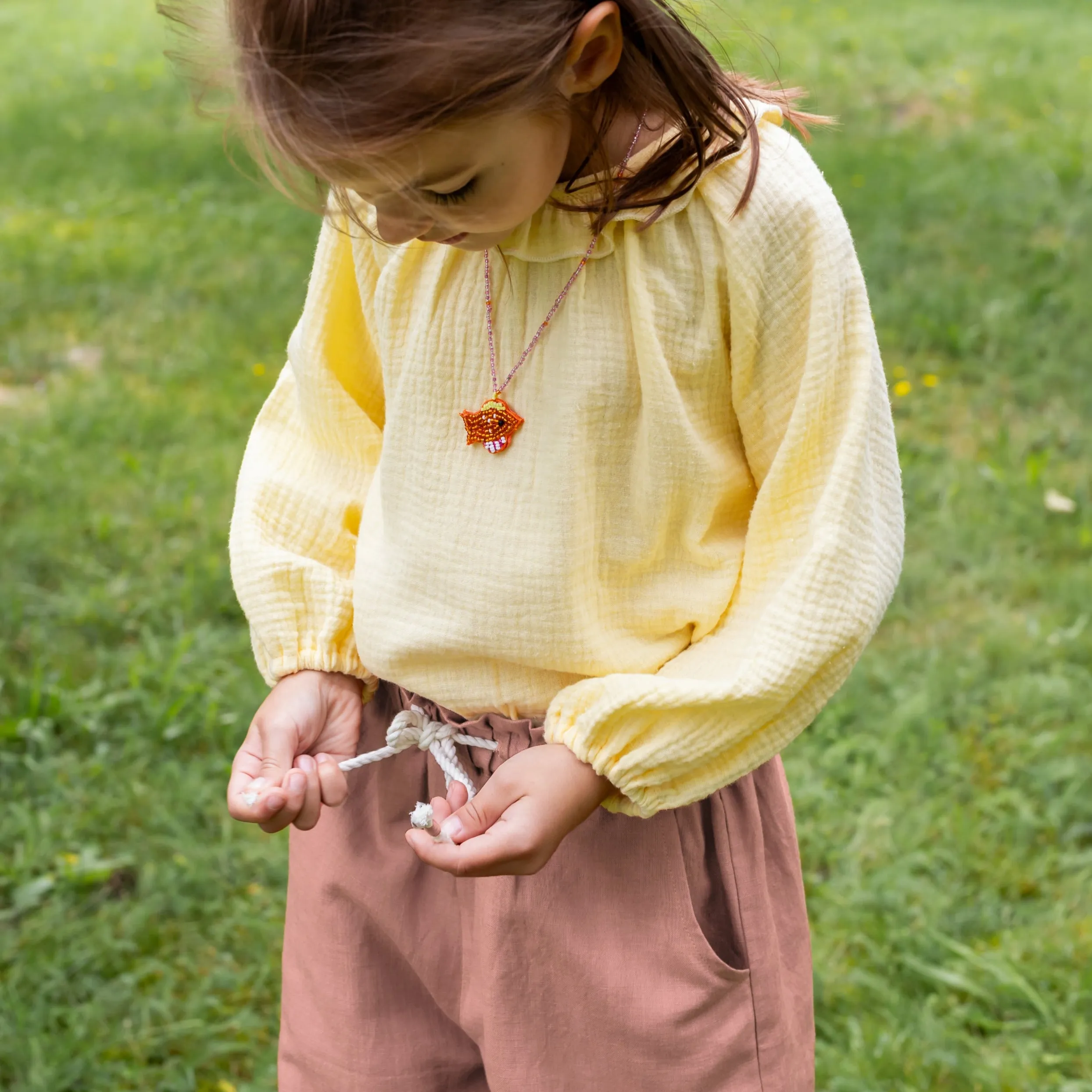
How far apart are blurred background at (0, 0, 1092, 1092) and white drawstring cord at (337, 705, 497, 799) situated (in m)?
0.67

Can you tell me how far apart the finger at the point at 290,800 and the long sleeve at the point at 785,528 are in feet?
0.78

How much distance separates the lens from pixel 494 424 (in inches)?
46.2

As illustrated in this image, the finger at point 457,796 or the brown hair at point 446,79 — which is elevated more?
the brown hair at point 446,79

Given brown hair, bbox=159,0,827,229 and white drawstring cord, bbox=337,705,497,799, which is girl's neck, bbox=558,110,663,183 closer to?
brown hair, bbox=159,0,827,229

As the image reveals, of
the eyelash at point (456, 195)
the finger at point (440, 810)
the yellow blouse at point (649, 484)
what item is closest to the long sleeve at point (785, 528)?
the yellow blouse at point (649, 484)

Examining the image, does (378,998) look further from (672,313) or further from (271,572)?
(672,313)

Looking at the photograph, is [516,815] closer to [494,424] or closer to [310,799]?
[310,799]

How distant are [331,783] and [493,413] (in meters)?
0.38

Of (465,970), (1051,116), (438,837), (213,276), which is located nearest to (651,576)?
(438,837)

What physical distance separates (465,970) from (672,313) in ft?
2.27

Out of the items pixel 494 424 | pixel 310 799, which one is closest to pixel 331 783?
pixel 310 799

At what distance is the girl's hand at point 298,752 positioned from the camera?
1.19m

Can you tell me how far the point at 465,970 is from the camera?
1331 mm

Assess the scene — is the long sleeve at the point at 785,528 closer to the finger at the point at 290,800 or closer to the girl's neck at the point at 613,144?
the girl's neck at the point at 613,144
